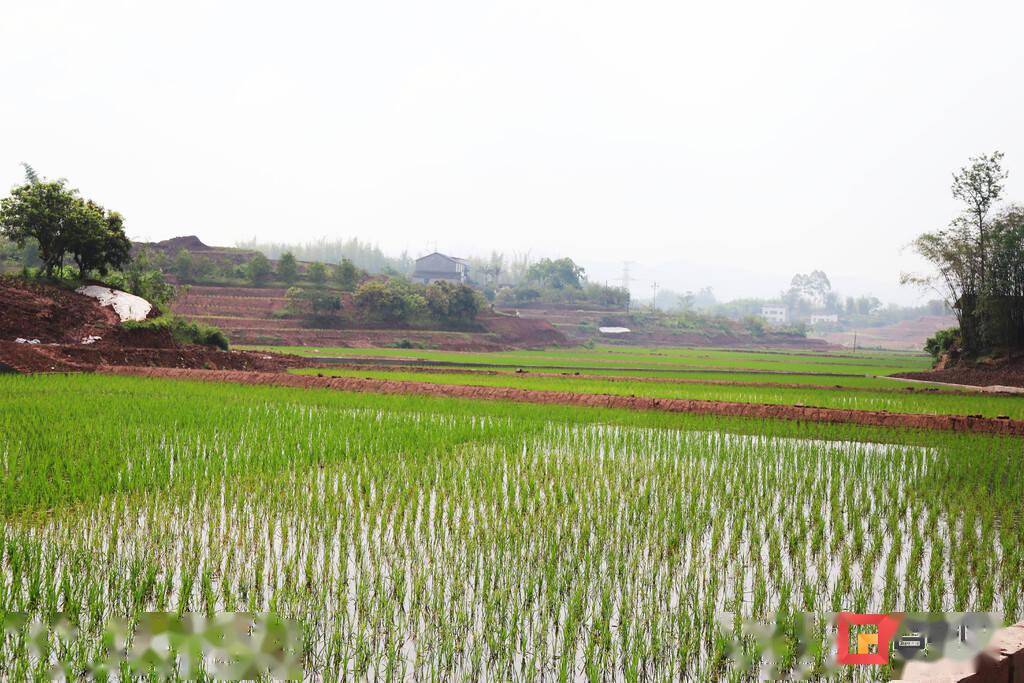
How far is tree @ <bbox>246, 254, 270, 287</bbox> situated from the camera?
183 feet

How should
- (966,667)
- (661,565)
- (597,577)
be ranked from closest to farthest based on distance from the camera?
(966,667) < (597,577) < (661,565)

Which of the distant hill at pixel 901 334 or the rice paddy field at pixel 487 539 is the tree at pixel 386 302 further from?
the distant hill at pixel 901 334

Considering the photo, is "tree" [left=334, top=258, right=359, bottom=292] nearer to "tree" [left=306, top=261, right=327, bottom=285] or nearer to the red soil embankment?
"tree" [left=306, top=261, right=327, bottom=285]

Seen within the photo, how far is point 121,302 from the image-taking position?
76.9ft

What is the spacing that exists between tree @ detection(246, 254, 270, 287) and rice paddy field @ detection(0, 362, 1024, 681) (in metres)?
48.1

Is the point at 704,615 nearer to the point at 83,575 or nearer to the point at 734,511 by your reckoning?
the point at 734,511

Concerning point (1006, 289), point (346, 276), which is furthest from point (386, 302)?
point (1006, 289)

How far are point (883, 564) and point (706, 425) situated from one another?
22.8ft

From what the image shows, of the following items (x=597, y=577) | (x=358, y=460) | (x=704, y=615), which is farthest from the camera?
(x=358, y=460)

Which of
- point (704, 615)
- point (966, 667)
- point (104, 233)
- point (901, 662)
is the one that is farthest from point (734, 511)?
point (104, 233)

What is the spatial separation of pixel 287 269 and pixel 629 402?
47529mm

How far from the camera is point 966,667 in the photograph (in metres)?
2.56

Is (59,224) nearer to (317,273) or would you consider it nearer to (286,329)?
(286,329)

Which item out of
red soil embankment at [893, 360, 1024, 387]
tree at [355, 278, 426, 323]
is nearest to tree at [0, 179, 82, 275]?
tree at [355, 278, 426, 323]
